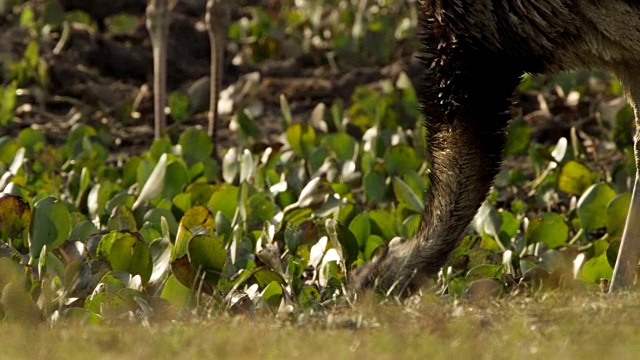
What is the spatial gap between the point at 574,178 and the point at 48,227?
2.63m

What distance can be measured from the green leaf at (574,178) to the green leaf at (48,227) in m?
2.50

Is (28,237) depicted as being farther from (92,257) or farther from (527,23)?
(527,23)

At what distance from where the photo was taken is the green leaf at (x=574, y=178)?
21.5 ft

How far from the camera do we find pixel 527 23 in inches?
182

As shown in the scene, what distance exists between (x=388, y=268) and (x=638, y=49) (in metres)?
1.14

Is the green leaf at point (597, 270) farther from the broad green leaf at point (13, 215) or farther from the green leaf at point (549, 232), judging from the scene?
the broad green leaf at point (13, 215)

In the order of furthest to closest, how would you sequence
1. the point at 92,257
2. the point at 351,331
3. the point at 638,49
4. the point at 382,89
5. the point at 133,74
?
the point at 133,74 → the point at 382,89 → the point at 92,257 → the point at 638,49 → the point at 351,331

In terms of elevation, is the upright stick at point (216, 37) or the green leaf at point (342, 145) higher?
the upright stick at point (216, 37)

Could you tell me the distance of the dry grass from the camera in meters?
3.43

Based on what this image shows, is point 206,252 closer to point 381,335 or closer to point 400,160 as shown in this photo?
point 381,335

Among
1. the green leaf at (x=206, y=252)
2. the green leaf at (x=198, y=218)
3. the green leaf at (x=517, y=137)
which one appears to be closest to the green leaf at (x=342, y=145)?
the green leaf at (x=517, y=137)

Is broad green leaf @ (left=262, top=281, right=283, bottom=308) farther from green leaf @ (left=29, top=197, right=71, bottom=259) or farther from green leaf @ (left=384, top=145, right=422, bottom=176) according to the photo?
green leaf @ (left=384, top=145, right=422, bottom=176)

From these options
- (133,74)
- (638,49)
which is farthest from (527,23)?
(133,74)

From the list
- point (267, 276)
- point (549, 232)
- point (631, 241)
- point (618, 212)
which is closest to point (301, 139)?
point (549, 232)
